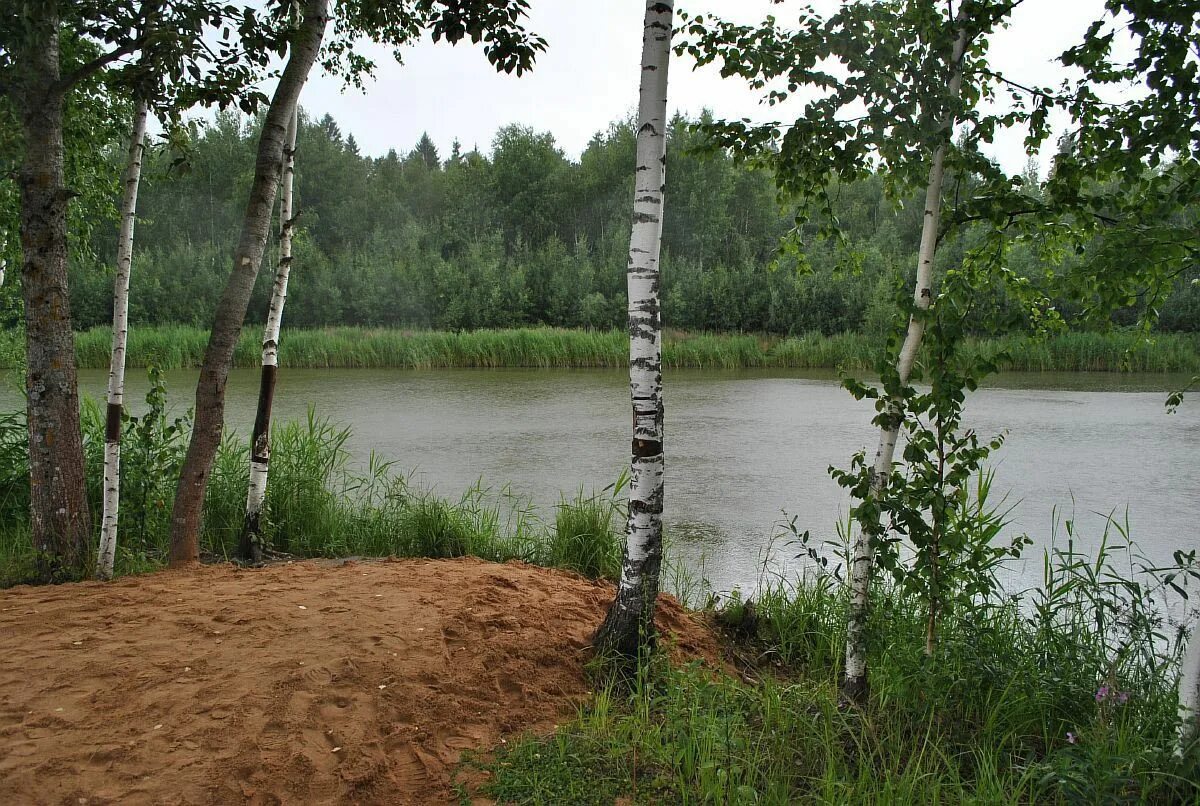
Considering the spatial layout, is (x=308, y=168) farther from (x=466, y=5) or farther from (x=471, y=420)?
(x=466, y=5)

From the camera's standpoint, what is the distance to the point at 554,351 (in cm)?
1841

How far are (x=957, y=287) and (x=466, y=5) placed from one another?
2.37 m

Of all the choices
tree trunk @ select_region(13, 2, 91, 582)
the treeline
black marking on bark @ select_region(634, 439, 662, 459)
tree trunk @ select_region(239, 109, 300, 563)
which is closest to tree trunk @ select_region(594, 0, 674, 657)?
black marking on bark @ select_region(634, 439, 662, 459)

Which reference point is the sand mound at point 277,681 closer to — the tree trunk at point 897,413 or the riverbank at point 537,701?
the riverbank at point 537,701

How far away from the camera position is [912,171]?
2.72 m

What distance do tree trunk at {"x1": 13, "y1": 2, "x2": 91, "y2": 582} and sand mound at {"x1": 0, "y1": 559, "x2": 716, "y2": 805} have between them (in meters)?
0.42

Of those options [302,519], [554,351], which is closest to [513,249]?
[554,351]

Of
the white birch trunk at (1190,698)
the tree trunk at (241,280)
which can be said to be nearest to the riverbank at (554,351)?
the tree trunk at (241,280)

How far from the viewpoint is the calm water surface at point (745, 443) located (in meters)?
5.67

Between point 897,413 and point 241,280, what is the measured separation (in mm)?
3081

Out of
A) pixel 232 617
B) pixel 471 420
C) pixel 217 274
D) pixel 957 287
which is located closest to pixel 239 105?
pixel 232 617

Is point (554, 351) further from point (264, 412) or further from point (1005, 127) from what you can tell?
point (1005, 127)

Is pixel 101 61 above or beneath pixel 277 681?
above

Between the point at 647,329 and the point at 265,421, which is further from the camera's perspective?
the point at 265,421
